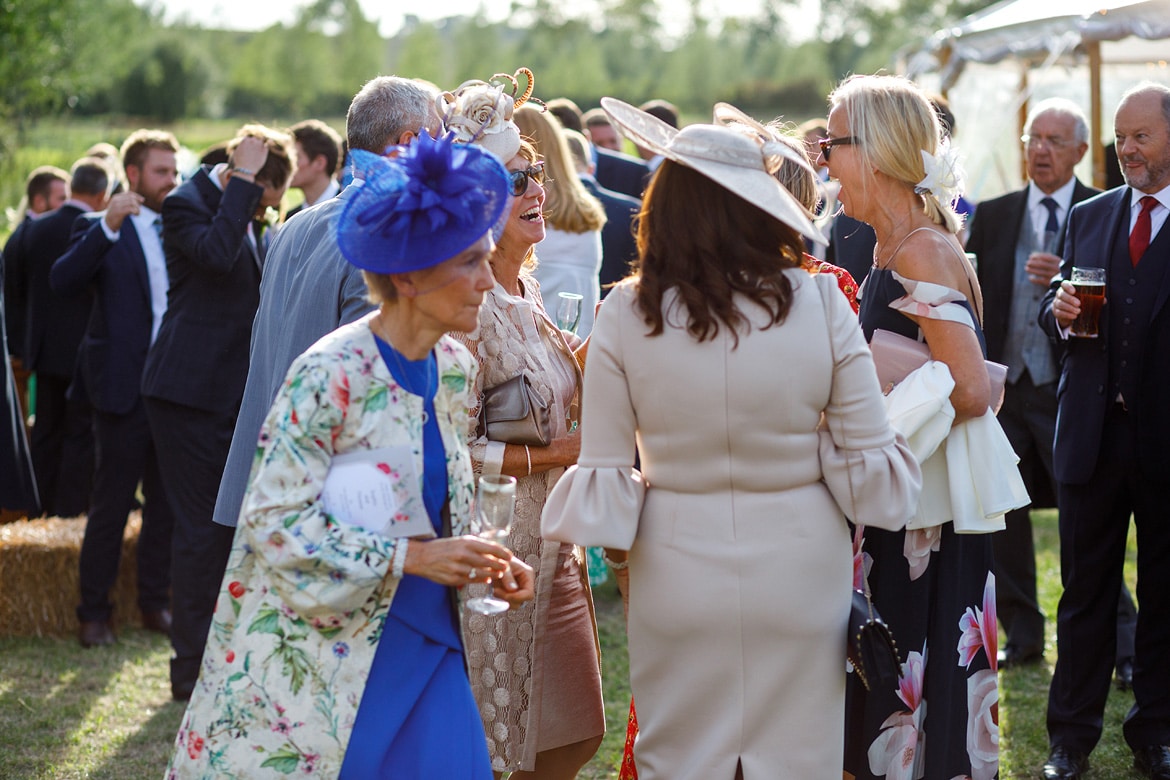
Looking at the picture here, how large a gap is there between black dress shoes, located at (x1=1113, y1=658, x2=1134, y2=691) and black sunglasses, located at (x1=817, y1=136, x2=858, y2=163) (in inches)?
126

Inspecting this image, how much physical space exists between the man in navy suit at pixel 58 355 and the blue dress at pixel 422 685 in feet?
20.2

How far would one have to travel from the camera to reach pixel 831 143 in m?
3.30

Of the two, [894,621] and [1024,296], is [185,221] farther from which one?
[1024,296]

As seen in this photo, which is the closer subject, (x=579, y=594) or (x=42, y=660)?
(x=579, y=594)

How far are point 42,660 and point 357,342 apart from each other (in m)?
4.42

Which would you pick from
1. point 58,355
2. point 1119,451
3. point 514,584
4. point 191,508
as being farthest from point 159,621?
point 1119,451

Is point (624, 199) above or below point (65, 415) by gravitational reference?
above

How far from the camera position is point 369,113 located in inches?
136

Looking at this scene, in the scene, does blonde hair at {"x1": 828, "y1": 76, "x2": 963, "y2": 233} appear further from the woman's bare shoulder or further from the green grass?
the green grass

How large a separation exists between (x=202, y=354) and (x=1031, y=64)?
9063 millimetres

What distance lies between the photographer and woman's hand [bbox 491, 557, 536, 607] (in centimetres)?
254

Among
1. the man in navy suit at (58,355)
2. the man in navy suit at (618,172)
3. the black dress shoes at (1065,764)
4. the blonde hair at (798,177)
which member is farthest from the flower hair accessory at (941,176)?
the man in navy suit at (58,355)

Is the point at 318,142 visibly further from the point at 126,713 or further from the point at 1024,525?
the point at 1024,525

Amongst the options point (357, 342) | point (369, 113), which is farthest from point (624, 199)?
point (357, 342)
